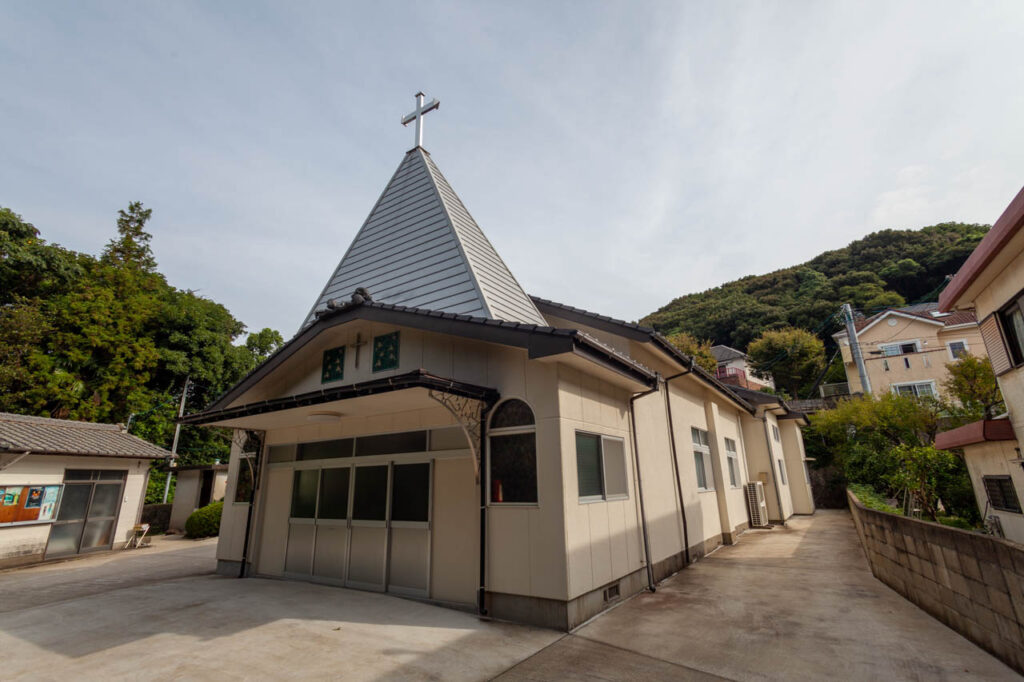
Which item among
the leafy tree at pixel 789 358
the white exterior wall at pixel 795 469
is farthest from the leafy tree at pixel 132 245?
the leafy tree at pixel 789 358

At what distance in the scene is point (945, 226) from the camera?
4831cm

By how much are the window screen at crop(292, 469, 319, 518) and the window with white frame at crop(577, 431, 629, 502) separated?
4.45 m

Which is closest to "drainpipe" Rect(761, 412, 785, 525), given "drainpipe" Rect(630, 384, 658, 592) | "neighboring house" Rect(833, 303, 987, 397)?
"drainpipe" Rect(630, 384, 658, 592)

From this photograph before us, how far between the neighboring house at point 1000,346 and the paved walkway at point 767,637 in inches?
95.1

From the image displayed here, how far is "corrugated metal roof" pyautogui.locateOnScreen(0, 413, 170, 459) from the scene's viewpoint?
10203 mm

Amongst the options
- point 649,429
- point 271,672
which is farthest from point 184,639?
point 649,429

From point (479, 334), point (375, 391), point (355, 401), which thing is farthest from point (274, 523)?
point (479, 334)

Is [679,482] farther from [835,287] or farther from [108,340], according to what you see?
[835,287]

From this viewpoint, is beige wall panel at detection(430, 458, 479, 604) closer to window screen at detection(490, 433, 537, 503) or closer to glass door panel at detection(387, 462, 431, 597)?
glass door panel at detection(387, 462, 431, 597)

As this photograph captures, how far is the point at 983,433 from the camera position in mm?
6355

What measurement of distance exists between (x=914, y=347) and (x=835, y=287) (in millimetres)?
21899

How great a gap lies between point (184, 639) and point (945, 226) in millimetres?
68527

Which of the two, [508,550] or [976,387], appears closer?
[508,550]

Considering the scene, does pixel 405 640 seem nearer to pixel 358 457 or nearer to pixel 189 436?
pixel 358 457
